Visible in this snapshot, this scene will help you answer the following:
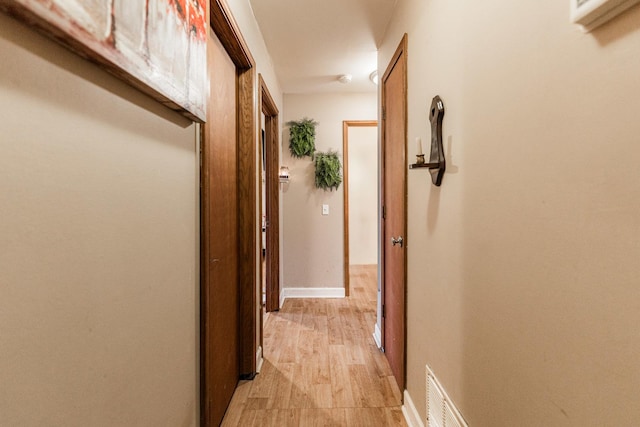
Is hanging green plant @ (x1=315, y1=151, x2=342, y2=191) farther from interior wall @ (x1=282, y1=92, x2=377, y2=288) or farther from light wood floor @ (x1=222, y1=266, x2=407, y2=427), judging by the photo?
light wood floor @ (x1=222, y1=266, x2=407, y2=427)

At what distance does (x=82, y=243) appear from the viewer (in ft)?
2.08

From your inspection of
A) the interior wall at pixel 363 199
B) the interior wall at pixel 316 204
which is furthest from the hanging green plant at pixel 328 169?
the interior wall at pixel 363 199

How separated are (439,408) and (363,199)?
473 centimetres

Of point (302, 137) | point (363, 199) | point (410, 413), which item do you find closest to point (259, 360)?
point (410, 413)

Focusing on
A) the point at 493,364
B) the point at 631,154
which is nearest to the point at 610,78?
the point at 631,154

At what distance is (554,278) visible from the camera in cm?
66

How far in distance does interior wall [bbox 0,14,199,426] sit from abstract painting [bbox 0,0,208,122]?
0.05 m

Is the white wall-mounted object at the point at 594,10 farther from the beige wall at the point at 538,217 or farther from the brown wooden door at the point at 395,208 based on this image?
the brown wooden door at the point at 395,208

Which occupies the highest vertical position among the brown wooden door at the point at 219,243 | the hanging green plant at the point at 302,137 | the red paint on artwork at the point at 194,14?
the hanging green plant at the point at 302,137

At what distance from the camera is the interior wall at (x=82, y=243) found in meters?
0.49

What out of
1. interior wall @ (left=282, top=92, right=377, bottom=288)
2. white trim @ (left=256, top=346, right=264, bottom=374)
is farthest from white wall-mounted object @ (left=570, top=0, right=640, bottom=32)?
interior wall @ (left=282, top=92, right=377, bottom=288)

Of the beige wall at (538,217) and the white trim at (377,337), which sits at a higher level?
the beige wall at (538,217)

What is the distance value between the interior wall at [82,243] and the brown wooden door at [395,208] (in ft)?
4.08

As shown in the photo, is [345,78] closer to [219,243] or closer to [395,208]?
[395,208]
